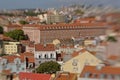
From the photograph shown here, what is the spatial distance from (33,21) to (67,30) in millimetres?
8438

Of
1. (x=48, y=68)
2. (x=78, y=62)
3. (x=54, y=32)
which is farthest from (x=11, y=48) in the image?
(x=78, y=62)

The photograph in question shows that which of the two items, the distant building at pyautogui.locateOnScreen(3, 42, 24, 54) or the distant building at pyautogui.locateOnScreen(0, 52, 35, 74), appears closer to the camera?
the distant building at pyautogui.locateOnScreen(0, 52, 35, 74)

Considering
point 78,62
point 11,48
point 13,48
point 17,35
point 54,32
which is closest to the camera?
point 78,62

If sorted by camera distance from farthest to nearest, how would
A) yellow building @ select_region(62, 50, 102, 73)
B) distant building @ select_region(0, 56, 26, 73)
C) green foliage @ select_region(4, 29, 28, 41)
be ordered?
green foliage @ select_region(4, 29, 28, 41)
distant building @ select_region(0, 56, 26, 73)
yellow building @ select_region(62, 50, 102, 73)

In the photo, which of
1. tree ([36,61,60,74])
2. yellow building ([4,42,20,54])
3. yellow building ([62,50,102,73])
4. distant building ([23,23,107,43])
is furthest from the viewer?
distant building ([23,23,107,43])

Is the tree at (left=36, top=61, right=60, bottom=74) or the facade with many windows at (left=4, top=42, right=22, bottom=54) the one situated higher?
the facade with many windows at (left=4, top=42, right=22, bottom=54)

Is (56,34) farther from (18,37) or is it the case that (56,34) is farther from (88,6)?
(88,6)

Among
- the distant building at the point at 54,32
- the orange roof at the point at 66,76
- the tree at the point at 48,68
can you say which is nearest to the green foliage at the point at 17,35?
the distant building at the point at 54,32

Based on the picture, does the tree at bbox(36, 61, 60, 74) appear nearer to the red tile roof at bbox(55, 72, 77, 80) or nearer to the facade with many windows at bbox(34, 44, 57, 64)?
the red tile roof at bbox(55, 72, 77, 80)

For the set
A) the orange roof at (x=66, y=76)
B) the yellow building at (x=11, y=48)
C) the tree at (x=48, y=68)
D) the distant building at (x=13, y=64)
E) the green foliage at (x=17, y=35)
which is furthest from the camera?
the green foliage at (x=17, y=35)

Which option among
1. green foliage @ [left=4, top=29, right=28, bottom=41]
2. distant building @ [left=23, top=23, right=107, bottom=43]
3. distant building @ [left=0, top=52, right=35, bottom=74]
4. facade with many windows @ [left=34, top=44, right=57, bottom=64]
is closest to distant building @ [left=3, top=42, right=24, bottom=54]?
facade with many windows @ [left=34, top=44, right=57, bottom=64]

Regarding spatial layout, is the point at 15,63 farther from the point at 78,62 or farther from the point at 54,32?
the point at 54,32

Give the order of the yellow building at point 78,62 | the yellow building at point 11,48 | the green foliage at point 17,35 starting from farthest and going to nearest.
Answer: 1. the green foliage at point 17,35
2. the yellow building at point 11,48
3. the yellow building at point 78,62

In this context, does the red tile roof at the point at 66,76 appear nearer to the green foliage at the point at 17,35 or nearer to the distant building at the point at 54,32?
the distant building at the point at 54,32
